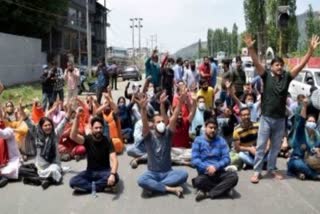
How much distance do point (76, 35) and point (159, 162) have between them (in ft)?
216

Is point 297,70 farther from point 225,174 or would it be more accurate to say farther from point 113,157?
point 113,157

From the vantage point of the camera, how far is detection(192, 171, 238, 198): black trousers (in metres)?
7.95

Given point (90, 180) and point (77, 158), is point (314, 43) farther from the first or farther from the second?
point (77, 158)

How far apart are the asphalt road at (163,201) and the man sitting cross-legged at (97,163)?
17 cm

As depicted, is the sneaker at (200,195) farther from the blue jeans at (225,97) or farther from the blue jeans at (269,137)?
the blue jeans at (225,97)

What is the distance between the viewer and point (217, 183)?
8055 mm

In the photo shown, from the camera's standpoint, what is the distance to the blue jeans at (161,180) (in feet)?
26.6

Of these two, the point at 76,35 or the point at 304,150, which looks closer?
the point at 304,150

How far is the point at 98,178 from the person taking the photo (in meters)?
8.28

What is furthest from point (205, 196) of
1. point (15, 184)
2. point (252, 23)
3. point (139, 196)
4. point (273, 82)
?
point (252, 23)

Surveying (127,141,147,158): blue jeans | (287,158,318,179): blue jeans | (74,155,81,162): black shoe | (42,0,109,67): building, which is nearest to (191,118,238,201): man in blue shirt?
(287,158,318,179): blue jeans

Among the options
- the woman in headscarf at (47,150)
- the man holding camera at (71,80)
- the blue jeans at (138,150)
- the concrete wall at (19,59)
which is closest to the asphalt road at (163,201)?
the woman in headscarf at (47,150)

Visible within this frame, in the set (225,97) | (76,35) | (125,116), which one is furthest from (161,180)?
(76,35)

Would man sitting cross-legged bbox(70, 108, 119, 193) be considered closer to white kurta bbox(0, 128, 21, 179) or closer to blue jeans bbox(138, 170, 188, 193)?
blue jeans bbox(138, 170, 188, 193)
